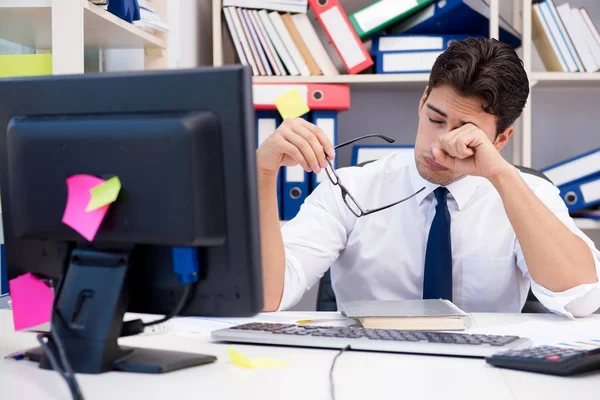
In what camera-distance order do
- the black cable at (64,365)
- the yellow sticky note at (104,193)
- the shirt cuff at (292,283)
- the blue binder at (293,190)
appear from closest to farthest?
the black cable at (64,365)
the yellow sticky note at (104,193)
the shirt cuff at (292,283)
the blue binder at (293,190)

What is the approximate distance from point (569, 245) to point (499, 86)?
1.31 feet

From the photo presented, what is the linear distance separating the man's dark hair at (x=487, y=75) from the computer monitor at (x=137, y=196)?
91cm

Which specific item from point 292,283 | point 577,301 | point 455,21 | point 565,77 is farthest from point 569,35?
point 292,283

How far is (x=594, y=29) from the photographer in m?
→ 2.37

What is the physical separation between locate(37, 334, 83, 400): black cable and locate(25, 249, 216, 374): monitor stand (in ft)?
0.05

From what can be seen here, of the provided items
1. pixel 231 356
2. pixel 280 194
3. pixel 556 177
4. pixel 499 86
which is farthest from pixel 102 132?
pixel 556 177

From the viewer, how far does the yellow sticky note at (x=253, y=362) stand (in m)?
0.96

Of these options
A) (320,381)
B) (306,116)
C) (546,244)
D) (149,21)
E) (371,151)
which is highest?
(149,21)

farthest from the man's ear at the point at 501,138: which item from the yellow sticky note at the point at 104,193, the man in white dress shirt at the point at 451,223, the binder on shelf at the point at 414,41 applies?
the yellow sticky note at the point at 104,193

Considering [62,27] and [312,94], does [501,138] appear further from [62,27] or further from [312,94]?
[62,27]

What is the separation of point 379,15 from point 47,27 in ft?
3.65

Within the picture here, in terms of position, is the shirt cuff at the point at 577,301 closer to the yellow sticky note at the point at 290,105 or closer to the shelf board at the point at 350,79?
the yellow sticky note at the point at 290,105

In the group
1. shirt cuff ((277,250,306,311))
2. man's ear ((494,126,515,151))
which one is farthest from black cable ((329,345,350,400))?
man's ear ((494,126,515,151))

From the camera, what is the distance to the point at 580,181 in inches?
92.3
